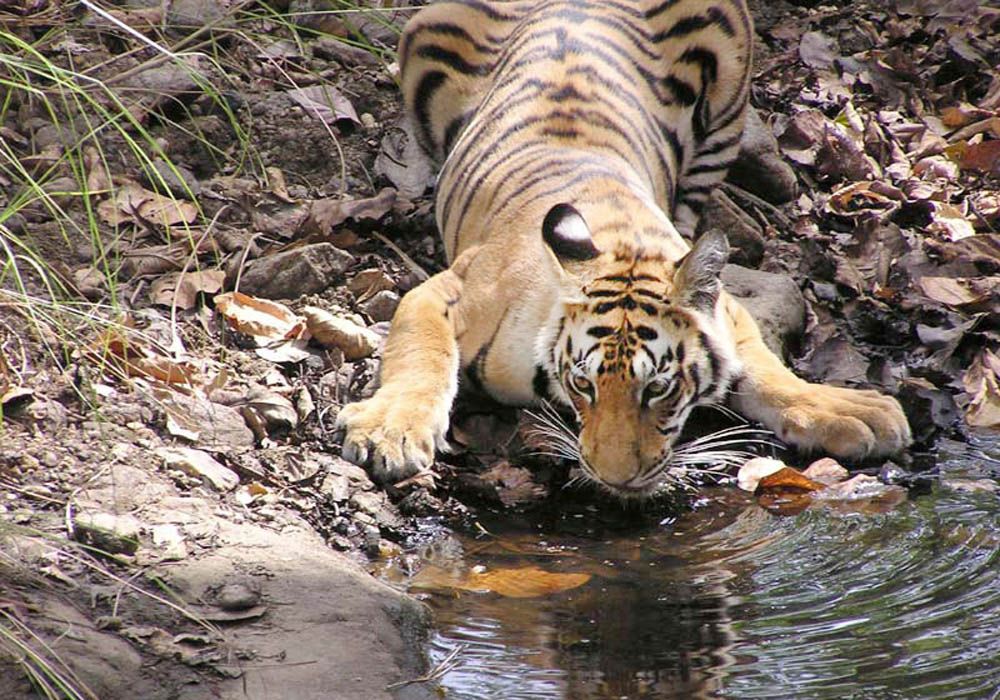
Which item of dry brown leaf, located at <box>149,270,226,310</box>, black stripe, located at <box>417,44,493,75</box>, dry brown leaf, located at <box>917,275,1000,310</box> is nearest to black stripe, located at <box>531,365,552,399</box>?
dry brown leaf, located at <box>149,270,226,310</box>

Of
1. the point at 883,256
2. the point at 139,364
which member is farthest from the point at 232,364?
the point at 883,256

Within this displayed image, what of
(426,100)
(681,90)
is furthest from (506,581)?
(681,90)

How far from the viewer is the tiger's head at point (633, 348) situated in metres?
3.48

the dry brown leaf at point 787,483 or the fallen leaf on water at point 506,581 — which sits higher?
the fallen leaf on water at point 506,581

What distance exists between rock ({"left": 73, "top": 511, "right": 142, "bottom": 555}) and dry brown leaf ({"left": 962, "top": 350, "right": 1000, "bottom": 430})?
→ 8.70 ft

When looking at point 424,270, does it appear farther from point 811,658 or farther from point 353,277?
point 811,658

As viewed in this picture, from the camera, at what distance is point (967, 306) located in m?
4.76

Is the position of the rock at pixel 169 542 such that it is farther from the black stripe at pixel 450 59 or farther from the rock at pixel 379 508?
the black stripe at pixel 450 59

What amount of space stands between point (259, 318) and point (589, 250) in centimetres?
116

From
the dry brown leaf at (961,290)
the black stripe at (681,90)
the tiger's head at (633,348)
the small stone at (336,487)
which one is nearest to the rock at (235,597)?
the small stone at (336,487)

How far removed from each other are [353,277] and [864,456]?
1.88 metres

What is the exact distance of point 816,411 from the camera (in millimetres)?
3961

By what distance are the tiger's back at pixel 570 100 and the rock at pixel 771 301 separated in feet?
1.39

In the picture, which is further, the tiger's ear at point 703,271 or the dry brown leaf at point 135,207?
the dry brown leaf at point 135,207
